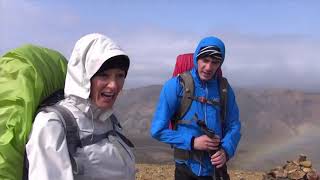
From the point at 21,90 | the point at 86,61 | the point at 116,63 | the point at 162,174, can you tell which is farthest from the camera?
the point at 162,174

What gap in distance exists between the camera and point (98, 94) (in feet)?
8.71

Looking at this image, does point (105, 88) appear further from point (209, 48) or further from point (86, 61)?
point (209, 48)

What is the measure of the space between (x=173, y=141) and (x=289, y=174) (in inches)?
A: 236

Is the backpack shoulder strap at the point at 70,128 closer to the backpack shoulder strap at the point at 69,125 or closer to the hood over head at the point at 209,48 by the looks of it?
the backpack shoulder strap at the point at 69,125

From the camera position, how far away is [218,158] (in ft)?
15.2

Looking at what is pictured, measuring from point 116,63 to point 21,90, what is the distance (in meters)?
0.53

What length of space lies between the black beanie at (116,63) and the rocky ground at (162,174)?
1010 cm

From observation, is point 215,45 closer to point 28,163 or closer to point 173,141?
point 173,141

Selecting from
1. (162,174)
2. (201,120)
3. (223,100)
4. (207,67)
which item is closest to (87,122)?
(201,120)

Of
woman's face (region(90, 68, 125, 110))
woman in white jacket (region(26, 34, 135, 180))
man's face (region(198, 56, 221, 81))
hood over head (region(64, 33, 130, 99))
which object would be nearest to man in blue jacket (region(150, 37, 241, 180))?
man's face (region(198, 56, 221, 81))

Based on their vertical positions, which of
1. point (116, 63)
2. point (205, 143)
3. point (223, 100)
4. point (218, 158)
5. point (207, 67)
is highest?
point (116, 63)

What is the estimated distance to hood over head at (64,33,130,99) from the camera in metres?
2.55

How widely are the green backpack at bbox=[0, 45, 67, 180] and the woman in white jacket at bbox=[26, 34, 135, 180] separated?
74mm

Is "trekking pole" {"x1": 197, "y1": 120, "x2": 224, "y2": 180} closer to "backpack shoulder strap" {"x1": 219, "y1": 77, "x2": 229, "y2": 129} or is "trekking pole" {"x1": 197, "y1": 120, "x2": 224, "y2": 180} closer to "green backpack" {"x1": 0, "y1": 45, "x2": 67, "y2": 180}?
"backpack shoulder strap" {"x1": 219, "y1": 77, "x2": 229, "y2": 129}
